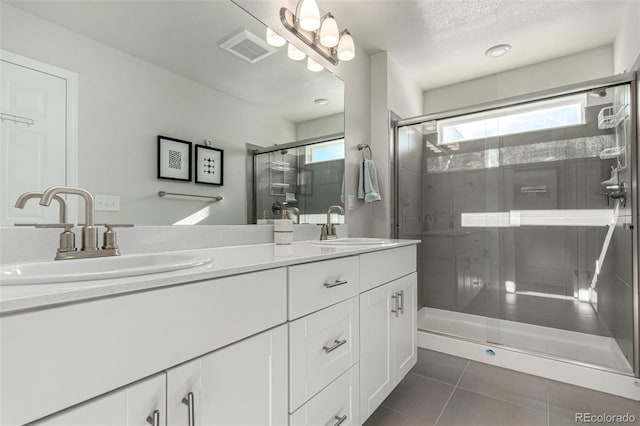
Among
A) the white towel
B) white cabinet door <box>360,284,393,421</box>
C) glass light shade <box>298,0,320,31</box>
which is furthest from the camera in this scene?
the white towel

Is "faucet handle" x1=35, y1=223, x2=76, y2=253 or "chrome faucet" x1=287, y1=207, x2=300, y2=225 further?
"chrome faucet" x1=287, y1=207, x2=300, y2=225

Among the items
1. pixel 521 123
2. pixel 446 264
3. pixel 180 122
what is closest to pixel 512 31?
pixel 521 123

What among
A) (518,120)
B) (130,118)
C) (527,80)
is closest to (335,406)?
(130,118)

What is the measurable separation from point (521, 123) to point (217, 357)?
2.71 metres

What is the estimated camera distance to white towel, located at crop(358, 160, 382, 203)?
2311 millimetres

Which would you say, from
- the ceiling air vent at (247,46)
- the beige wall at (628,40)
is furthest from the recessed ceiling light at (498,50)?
the ceiling air vent at (247,46)

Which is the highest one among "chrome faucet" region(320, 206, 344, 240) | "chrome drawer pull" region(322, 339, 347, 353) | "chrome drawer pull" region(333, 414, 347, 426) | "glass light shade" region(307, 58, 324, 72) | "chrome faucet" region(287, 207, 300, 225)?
"glass light shade" region(307, 58, 324, 72)

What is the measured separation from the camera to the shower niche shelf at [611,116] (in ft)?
6.49

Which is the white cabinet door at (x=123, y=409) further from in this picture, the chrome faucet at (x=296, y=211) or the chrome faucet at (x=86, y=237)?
the chrome faucet at (x=296, y=211)

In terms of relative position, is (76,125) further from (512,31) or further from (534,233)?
(534,233)

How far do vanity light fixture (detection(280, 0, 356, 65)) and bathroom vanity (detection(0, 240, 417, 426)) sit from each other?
1.30m

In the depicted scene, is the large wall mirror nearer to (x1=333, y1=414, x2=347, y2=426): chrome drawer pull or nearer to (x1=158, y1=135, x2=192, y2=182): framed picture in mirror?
(x1=158, y1=135, x2=192, y2=182): framed picture in mirror

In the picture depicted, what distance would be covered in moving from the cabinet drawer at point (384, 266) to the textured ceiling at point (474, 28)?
1.52 meters

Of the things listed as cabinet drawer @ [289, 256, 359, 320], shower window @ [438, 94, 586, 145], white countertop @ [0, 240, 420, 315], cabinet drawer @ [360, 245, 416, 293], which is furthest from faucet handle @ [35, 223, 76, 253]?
shower window @ [438, 94, 586, 145]
